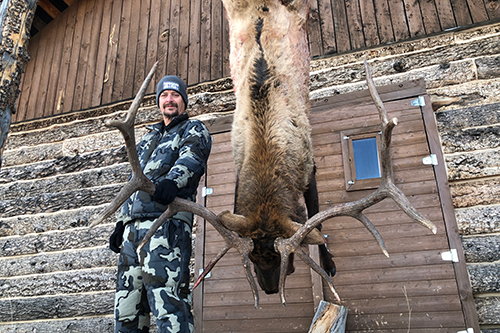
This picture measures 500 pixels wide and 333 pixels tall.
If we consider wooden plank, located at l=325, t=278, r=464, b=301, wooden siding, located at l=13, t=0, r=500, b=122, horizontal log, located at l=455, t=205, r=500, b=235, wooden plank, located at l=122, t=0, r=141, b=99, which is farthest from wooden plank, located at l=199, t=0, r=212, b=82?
horizontal log, located at l=455, t=205, r=500, b=235

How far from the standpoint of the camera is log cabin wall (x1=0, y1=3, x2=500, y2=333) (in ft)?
14.3

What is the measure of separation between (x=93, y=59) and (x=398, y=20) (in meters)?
5.65

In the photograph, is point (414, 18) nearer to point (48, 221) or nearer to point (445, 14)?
point (445, 14)

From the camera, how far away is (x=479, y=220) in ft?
13.9

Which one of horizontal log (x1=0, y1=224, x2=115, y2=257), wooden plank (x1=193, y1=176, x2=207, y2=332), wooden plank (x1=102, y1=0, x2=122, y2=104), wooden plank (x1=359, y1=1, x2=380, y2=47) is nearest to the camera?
wooden plank (x1=193, y1=176, x2=207, y2=332)

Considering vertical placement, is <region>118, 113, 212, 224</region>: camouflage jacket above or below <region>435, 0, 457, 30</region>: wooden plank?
below

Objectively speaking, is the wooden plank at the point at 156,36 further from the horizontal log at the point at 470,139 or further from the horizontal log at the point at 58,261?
the horizontal log at the point at 470,139

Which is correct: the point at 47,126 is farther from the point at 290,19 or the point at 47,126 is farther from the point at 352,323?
the point at 352,323

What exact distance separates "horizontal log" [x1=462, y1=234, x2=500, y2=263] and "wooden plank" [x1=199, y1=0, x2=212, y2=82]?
176 inches

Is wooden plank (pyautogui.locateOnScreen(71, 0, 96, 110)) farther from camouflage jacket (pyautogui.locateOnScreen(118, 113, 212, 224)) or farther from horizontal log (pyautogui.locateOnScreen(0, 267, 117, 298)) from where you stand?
camouflage jacket (pyautogui.locateOnScreen(118, 113, 212, 224))

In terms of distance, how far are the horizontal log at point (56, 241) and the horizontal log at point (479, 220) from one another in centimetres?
484

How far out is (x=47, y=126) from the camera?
23.8 feet

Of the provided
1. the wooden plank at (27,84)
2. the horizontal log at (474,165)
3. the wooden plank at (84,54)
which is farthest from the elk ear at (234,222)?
the wooden plank at (27,84)

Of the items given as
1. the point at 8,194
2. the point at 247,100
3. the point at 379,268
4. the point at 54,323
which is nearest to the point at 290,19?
the point at 247,100
